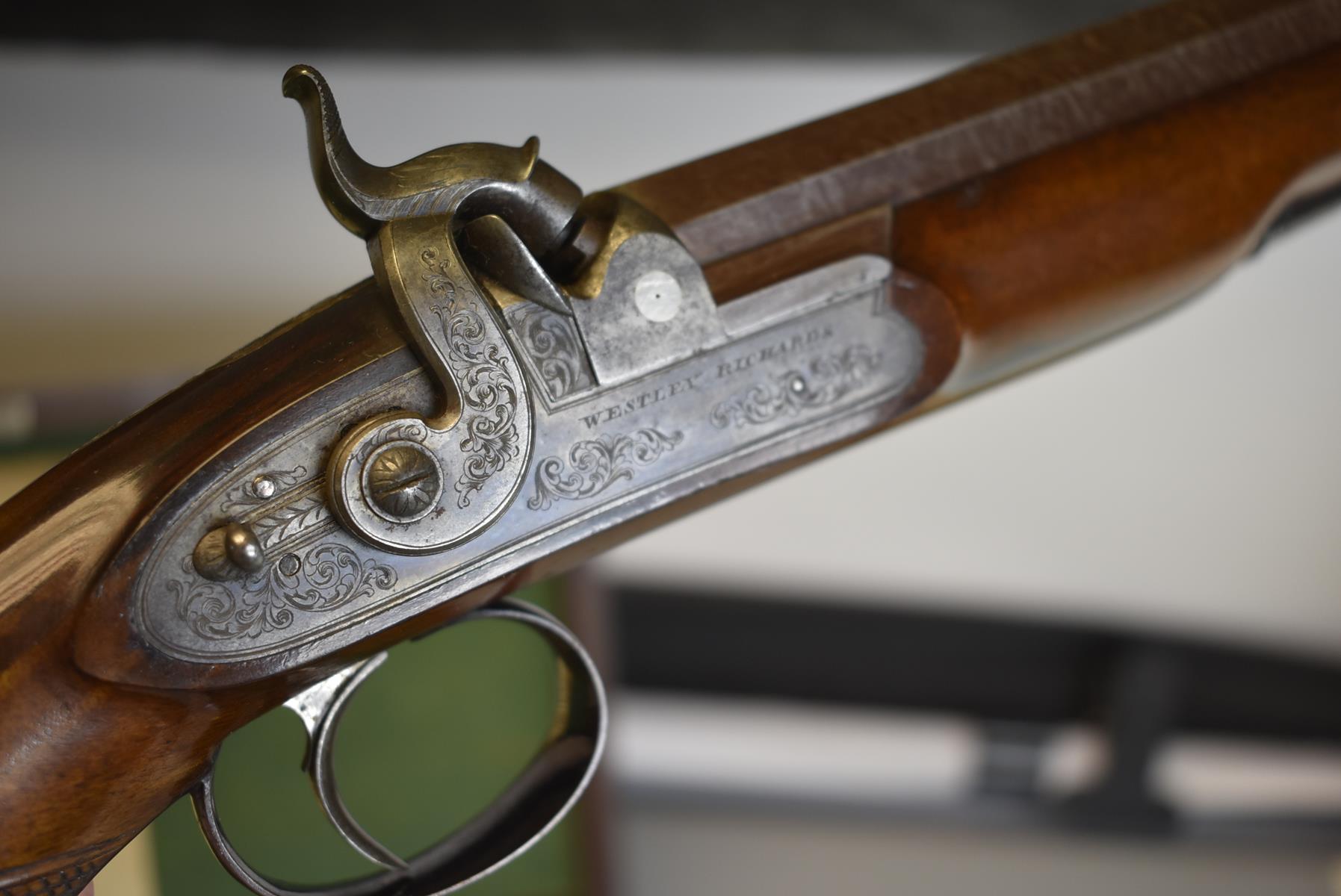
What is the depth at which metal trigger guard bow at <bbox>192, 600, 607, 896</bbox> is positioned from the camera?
0.82m

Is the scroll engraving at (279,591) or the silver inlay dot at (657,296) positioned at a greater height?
the silver inlay dot at (657,296)

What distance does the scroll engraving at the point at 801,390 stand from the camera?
32.7 inches

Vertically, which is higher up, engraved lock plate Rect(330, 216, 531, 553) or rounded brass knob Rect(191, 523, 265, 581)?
engraved lock plate Rect(330, 216, 531, 553)

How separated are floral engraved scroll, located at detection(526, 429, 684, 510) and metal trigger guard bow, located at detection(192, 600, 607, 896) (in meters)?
0.12

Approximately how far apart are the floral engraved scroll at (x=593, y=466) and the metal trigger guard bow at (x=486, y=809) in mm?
119

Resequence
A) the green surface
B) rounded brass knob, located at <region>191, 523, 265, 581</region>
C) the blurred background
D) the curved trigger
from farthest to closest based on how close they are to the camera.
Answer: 1. the blurred background
2. the green surface
3. the curved trigger
4. rounded brass knob, located at <region>191, 523, 265, 581</region>

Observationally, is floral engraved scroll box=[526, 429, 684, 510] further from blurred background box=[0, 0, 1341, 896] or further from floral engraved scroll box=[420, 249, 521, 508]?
blurred background box=[0, 0, 1341, 896]

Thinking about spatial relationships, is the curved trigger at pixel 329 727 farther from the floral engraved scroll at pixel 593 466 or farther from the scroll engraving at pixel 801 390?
the scroll engraving at pixel 801 390

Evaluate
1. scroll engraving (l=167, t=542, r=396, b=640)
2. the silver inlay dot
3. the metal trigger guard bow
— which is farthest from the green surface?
the silver inlay dot

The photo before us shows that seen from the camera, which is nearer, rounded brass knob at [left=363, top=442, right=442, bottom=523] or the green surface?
rounded brass knob at [left=363, top=442, right=442, bottom=523]

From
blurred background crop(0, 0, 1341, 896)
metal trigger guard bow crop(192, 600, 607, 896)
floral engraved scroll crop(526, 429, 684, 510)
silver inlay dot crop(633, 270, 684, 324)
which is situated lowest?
metal trigger guard bow crop(192, 600, 607, 896)

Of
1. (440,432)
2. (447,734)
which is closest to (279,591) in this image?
(440,432)

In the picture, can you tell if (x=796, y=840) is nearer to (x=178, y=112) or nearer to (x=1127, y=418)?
(x=1127, y=418)

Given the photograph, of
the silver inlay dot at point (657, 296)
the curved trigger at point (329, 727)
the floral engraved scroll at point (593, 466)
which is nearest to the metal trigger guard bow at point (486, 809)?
the curved trigger at point (329, 727)
